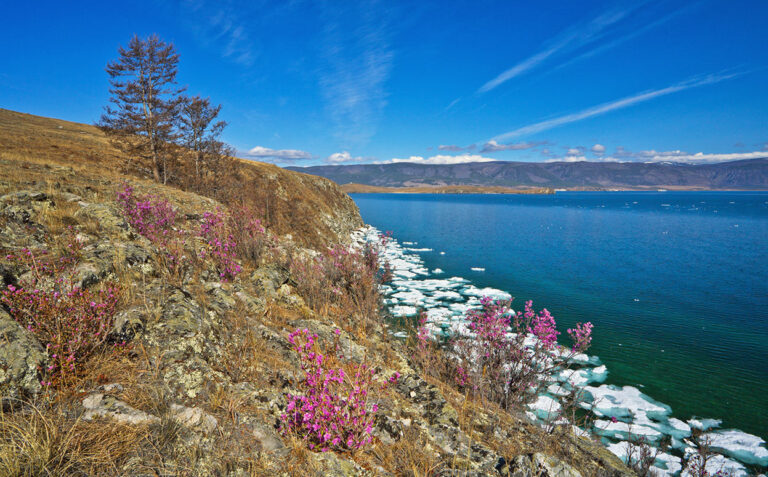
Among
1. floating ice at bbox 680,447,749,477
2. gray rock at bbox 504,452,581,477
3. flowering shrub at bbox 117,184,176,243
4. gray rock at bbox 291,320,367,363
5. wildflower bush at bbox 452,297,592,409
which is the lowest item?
floating ice at bbox 680,447,749,477

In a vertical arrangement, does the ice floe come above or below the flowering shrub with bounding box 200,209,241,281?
below

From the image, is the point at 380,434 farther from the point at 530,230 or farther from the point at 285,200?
the point at 530,230

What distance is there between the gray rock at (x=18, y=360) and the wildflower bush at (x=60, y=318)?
8cm

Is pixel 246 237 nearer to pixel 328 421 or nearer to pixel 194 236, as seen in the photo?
pixel 194 236

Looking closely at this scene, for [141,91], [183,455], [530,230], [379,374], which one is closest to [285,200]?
[141,91]

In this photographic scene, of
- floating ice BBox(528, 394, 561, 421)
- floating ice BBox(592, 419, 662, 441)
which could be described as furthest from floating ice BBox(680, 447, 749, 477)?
floating ice BBox(528, 394, 561, 421)

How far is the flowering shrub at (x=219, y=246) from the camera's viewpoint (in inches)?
314

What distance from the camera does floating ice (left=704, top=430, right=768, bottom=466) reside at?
741cm

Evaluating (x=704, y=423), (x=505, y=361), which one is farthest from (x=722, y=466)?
(x=505, y=361)

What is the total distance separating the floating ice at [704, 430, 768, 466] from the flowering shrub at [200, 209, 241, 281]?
1289 cm

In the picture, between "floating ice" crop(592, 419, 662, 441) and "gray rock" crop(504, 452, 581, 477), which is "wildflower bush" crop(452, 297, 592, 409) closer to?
"floating ice" crop(592, 419, 662, 441)

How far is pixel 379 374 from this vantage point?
6031 mm

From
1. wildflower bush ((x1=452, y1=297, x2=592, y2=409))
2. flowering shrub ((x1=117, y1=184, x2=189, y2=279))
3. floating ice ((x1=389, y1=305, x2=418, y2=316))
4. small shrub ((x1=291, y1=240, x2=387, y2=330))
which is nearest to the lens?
flowering shrub ((x1=117, y1=184, x2=189, y2=279))

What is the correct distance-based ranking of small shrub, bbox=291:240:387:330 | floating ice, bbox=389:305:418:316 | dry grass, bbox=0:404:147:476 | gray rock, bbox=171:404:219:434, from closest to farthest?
dry grass, bbox=0:404:147:476 < gray rock, bbox=171:404:219:434 < small shrub, bbox=291:240:387:330 < floating ice, bbox=389:305:418:316
